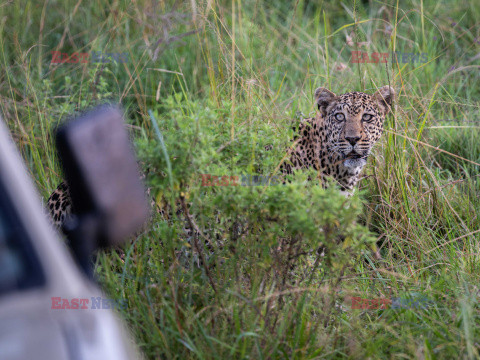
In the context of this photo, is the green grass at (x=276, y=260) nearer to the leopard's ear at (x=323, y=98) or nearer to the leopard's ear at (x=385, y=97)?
the leopard's ear at (x=385, y=97)

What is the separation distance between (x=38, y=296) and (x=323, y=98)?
11.1 feet

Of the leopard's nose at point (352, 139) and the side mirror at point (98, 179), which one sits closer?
the side mirror at point (98, 179)

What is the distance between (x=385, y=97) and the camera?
428 centimetres

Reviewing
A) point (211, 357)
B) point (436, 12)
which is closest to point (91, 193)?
point (211, 357)

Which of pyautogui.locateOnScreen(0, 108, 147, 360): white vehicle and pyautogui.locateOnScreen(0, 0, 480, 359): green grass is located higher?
pyautogui.locateOnScreen(0, 108, 147, 360): white vehicle

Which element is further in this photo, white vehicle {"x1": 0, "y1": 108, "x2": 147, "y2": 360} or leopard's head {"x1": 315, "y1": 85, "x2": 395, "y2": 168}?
leopard's head {"x1": 315, "y1": 85, "x2": 395, "y2": 168}

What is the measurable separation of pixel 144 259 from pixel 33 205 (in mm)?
1627

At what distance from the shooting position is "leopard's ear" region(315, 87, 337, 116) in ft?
14.1

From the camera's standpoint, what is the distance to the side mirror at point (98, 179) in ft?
4.57

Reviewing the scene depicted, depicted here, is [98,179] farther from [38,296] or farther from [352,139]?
[352,139]

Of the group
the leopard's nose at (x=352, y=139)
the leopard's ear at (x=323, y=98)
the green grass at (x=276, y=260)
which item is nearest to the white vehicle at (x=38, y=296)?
the green grass at (x=276, y=260)

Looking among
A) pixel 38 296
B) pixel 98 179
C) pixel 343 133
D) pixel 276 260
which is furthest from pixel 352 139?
pixel 38 296

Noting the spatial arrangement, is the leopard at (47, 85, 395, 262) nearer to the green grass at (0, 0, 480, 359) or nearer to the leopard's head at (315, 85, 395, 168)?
the leopard's head at (315, 85, 395, 168)

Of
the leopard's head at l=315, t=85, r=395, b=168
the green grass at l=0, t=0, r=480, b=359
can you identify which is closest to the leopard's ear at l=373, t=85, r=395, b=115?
the leopard's head at l=315, t=85, r=395, b=168
